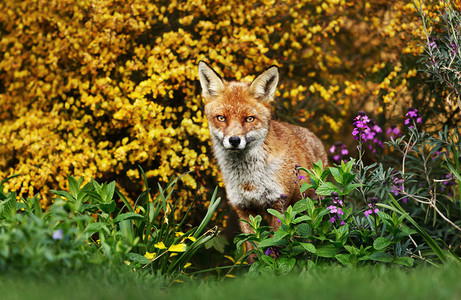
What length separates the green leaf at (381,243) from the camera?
3.28m

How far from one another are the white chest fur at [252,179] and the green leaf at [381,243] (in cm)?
104

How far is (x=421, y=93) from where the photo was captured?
19.1 ft

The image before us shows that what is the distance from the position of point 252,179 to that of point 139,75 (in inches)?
91.7

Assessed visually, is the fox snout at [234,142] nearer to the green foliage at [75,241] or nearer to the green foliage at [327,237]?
the green foliage at [75,241]

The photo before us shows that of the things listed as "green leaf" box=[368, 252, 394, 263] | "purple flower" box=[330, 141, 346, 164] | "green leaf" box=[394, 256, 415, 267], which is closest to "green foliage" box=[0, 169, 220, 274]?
"green leaf" box=[368, 252, 394, 263]

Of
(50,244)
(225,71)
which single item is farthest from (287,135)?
(50,244)

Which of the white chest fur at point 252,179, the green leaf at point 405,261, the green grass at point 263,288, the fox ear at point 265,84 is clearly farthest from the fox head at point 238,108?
the green grass at point 263,288

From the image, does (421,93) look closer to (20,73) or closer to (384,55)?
(384,55)

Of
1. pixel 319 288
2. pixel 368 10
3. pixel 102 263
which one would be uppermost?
pixel 368 10

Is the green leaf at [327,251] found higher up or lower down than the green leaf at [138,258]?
lower down

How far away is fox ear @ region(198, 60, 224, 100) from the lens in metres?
4.32

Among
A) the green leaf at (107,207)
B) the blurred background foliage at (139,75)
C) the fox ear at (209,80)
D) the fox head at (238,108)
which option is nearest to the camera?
the green leaf at (107,207)

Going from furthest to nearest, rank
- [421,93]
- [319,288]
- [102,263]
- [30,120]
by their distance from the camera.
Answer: [421,93], [30,120], [102,263], [319,288]

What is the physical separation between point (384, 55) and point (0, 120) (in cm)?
538
